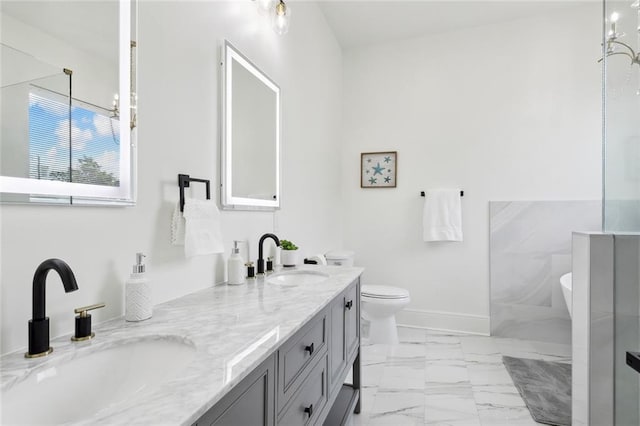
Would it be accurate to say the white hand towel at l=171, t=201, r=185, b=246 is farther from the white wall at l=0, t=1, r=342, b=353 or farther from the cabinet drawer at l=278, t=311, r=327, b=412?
the cabinet drawer at l=278, t=311, r=327, b=412

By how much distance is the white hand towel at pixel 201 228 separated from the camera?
1.14 metres

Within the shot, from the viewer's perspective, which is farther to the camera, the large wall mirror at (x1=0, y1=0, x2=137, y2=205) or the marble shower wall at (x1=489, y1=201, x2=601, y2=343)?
the marble shower wall at (x1=489, y1=201, x2=601, y2=343)

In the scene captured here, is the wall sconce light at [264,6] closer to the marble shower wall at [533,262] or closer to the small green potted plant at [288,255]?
the small green potted plant at [288,255]

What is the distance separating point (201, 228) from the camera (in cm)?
119

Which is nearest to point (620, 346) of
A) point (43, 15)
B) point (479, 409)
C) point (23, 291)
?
point (479, 409)

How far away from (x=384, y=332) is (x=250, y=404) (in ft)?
7.14

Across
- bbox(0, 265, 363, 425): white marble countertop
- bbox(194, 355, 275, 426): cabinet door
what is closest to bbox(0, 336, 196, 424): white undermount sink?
bbox(0, 265, 363, 425): white marble countertop

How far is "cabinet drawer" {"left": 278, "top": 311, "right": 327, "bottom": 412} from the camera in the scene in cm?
88

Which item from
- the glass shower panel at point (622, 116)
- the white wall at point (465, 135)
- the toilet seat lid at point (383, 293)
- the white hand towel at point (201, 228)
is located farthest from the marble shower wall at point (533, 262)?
the white hand towel at point (201, 228)

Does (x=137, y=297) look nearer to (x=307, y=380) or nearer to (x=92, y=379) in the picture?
(x=92, y=379)

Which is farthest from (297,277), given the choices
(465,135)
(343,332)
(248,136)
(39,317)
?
(465,135)

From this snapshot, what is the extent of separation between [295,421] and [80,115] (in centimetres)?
104

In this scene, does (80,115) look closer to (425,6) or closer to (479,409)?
(479,409)

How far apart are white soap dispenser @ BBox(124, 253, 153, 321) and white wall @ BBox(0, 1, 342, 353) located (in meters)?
0.07
